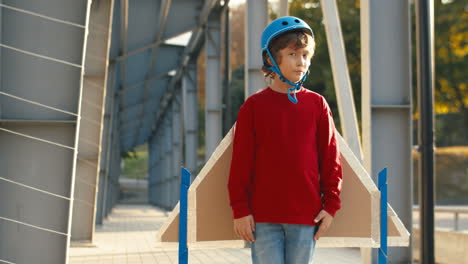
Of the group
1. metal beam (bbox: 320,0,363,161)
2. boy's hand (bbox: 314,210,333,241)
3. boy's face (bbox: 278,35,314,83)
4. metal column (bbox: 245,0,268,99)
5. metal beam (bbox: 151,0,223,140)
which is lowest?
boy's hand (bbox: 314,210,333,241)

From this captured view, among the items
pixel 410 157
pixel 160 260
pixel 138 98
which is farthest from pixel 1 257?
pixel 138 98

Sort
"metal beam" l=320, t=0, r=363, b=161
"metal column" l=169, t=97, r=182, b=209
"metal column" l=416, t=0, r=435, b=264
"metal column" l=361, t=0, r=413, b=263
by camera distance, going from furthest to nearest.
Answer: "metal column" l=169, t=97, r=182, b=209, "metal beam" l=320, t=0, r=363, b=161, "metal column" l=361, t=0, r=413, b=263, "metal column" l=416, t=0, r=435, b=264

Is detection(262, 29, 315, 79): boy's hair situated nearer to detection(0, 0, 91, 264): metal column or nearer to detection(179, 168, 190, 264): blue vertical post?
detection(179, 168, 190, 264): blue vertical post

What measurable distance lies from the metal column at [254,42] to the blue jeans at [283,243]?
9.38 metres

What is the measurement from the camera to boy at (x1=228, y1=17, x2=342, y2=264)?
8.93 feet

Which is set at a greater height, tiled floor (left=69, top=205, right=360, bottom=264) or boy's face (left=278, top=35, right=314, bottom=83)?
boy's face (left=278, top=35, right=314, bottom=83)

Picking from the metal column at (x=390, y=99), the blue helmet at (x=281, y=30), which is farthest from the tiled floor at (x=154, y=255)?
the blue helmet at (x=281, y=30)

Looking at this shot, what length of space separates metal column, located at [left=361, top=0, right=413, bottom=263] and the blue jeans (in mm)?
4506

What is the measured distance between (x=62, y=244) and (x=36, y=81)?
52.3 inches

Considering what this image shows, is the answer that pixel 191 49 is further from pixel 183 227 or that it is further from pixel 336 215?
pixel 183 227

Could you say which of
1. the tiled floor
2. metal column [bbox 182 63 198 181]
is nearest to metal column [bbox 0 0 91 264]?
the tiled floor

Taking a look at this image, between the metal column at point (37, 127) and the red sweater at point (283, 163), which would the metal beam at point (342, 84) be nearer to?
the metal column at point (37, 127)

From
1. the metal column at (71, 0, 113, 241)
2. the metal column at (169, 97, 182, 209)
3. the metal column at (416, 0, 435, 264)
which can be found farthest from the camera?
the metal column at (169, 97, 182, 209)

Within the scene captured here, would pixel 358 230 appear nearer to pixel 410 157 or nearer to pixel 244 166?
pixel 244 166
